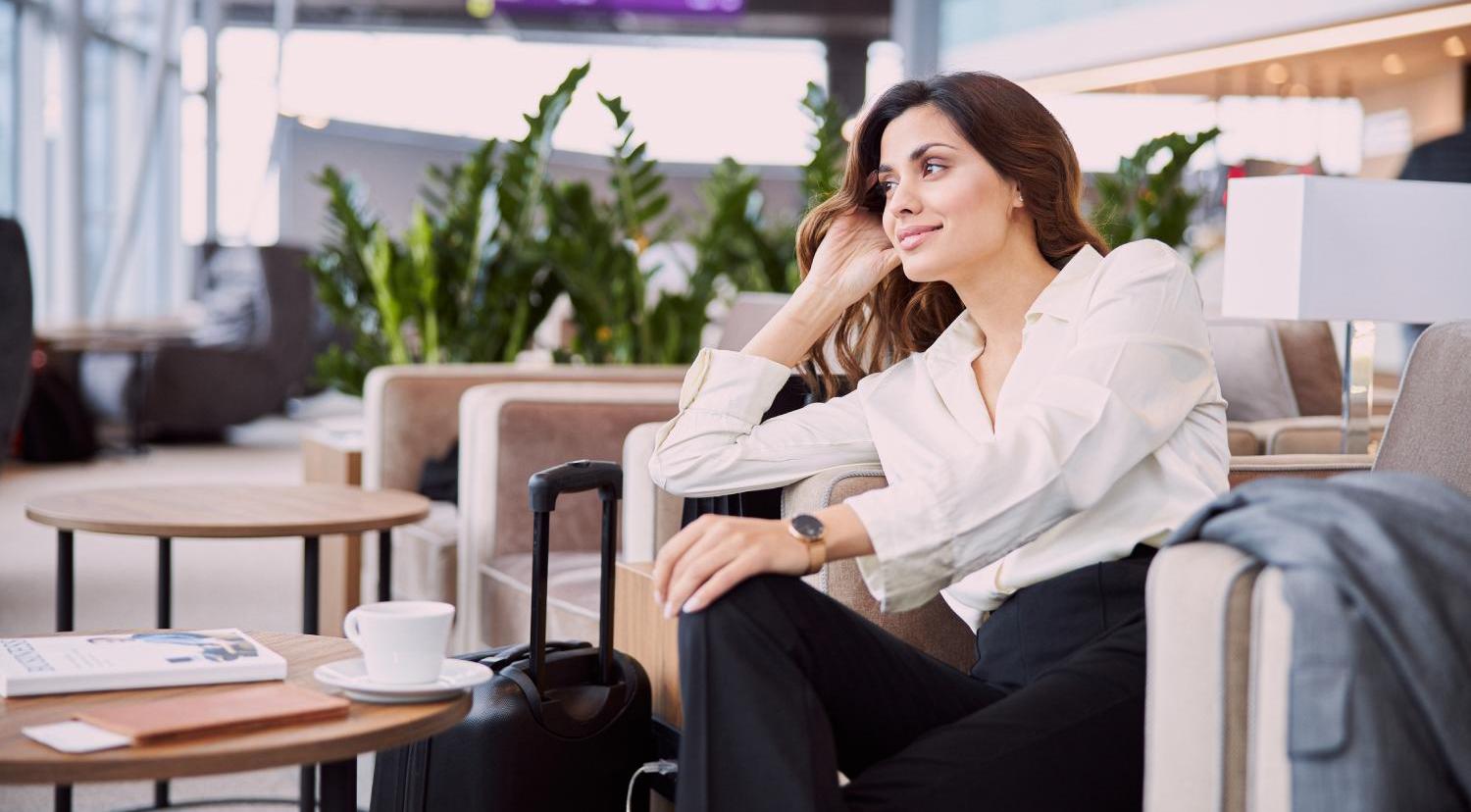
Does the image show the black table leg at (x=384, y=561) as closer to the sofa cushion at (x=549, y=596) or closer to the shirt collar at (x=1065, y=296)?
the sofa cushion at (x=549, y=596)

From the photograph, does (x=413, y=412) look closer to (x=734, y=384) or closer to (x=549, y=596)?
(x=549, y=596)

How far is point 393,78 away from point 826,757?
1428cm

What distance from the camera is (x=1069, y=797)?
4.67 feet

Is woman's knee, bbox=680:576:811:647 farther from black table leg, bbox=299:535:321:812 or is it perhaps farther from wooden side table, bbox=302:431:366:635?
wooden side table, bbox=302:431:366:635

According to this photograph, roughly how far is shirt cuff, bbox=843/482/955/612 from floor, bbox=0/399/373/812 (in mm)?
1601

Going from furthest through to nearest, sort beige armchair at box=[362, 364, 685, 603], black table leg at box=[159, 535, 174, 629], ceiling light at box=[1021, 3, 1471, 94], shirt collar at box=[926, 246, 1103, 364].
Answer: ceiling light at box=[1021, 3, 1471, 94], beige armchair at box=[362, 364, 685, 603], black table leg at box=[159, 535, 174, 629], shirt collar at box=[926, 246, 1103, 364]

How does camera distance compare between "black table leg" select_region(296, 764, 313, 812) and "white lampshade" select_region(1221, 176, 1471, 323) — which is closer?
"black table leg" select_region(296, 764, 313, 812)

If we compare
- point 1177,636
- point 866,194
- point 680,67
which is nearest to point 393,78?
point 680,67

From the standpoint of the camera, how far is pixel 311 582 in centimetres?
261

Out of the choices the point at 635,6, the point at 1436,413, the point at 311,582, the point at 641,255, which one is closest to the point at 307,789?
the point at 311,582

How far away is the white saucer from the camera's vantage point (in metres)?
1.31

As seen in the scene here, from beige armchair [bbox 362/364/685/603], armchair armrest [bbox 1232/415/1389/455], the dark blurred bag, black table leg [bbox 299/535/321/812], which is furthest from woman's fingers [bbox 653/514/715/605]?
the dark blurred bag

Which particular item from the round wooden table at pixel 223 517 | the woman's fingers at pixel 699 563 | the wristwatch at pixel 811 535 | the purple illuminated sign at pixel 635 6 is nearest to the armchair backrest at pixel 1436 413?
the wristwatch at pixel 811 535

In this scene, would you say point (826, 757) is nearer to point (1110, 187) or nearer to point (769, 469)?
point (769, 469)
